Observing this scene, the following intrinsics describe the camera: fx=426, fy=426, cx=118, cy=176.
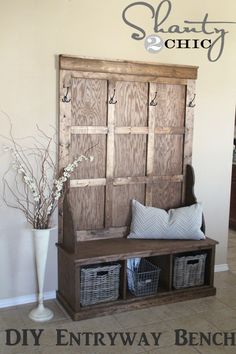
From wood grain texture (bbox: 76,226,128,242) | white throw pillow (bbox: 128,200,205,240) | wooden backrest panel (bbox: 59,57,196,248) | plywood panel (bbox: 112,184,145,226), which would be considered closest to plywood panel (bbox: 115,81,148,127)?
wooden backrest panel (bbox: 59,57,196,248)

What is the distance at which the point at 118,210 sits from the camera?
3562mm

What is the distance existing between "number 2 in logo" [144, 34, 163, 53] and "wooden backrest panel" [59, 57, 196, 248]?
6.0 inches

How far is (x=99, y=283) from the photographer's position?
3119 mm

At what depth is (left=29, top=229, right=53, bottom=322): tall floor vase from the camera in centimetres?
300

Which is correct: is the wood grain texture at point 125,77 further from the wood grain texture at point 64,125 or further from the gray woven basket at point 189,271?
the gray woven basket at point 189,271

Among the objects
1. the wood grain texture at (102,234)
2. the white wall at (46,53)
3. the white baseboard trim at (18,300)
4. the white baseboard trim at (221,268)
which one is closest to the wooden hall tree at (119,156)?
the wood grain texture at (102,234)

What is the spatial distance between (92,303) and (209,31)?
2.47 m

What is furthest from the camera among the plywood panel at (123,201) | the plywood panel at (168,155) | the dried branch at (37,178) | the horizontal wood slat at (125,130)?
the plywood panel at (168,155)

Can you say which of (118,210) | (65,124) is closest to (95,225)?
(118,210)

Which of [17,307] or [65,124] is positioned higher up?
[65,124]

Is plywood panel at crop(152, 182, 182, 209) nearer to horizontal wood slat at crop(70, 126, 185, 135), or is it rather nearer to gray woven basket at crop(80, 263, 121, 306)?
horizontal wood slat at crop(70, 126, 185, 135)

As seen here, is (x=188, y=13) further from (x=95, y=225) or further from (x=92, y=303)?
(x=92, y=303)

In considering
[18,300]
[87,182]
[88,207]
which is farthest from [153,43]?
[18,300]

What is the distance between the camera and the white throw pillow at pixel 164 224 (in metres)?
3.47
